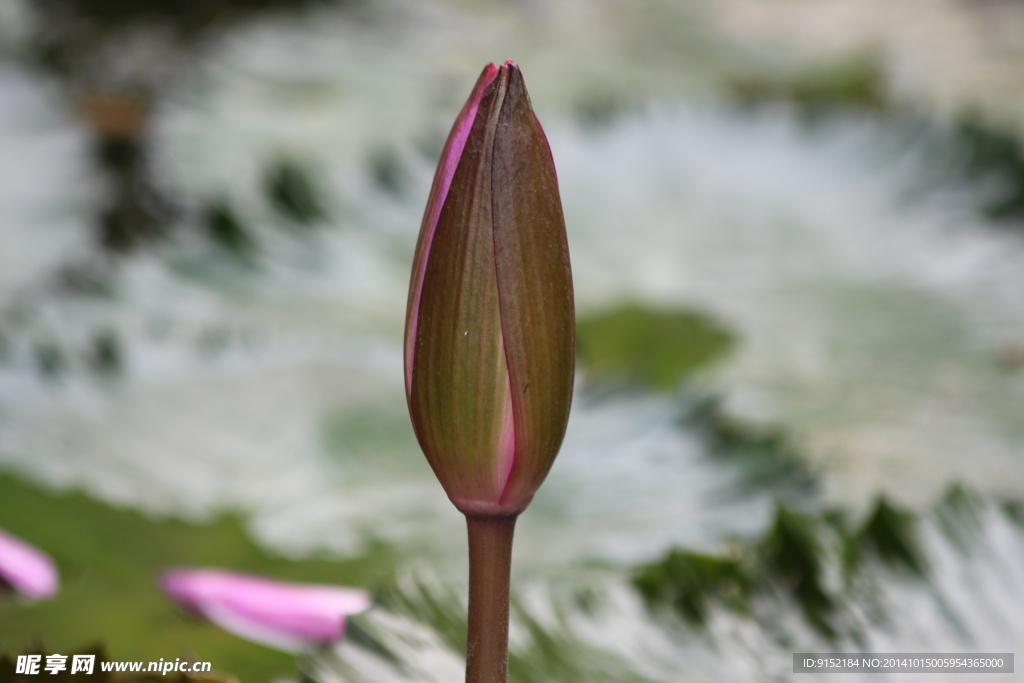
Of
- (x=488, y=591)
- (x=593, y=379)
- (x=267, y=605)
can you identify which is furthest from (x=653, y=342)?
(x=488, y=591)

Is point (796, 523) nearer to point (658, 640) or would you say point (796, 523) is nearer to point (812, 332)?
point (658, 640)

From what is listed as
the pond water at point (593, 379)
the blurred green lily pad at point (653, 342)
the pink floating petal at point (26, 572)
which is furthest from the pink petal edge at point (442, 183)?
the blurred green lily pad at point (653, 342)

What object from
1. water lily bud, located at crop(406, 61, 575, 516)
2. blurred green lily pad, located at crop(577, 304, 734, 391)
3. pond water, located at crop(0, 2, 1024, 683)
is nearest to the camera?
water lily bud, located at crop(406, 61, 575, 516)

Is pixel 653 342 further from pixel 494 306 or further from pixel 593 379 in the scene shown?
pixel 494 306

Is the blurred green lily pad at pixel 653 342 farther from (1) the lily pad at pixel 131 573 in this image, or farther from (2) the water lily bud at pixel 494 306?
(2) the water lily bud at pixel 494 306

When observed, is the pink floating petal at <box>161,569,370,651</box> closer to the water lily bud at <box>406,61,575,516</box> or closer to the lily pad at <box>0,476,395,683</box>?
the lily pad at <box>0,476,395,683</box>

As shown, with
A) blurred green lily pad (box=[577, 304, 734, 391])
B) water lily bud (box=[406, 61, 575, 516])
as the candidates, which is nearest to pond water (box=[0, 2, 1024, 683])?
blurred green lily pad (box=[577, 304, 734, 391])
